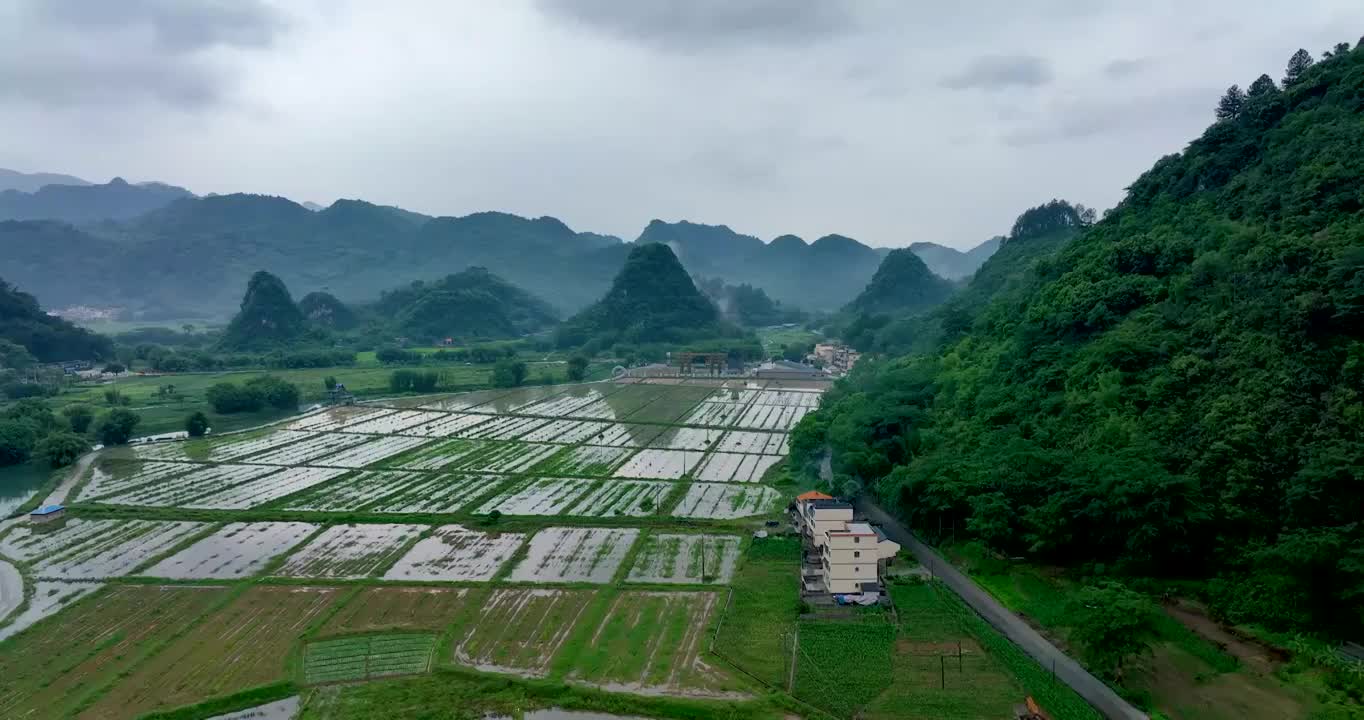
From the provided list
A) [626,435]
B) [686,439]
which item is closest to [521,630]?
[686,439]

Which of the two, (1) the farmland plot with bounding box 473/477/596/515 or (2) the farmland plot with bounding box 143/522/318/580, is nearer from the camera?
(2) the farmland plot with bounding box 143/522/318/580

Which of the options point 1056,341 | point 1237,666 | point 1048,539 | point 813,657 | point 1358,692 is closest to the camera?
point 1358,692

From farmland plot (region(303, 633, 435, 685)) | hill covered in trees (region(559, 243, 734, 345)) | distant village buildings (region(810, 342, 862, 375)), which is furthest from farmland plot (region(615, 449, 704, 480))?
hill covered in trees (region(559, 243, 734, 345))

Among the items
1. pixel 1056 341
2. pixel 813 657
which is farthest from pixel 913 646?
pixel 1056 341

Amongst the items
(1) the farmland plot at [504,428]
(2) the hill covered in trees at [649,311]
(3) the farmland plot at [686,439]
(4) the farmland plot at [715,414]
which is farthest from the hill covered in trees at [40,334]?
(3) the farmland plot at [686,439]

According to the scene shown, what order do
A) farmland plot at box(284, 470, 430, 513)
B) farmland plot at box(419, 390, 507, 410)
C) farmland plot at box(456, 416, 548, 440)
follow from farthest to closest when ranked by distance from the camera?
farmland plot at box(419, 390, 507, 410) < farmland plot at box(456, 416, 548, 440) < farmland plot at box(284, 470, 430, 513)

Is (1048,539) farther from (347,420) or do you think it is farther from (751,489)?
(347,420)

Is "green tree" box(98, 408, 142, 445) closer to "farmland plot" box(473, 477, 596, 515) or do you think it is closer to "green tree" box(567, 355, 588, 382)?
"farmland plot" box(473, 477, 596, 515)
